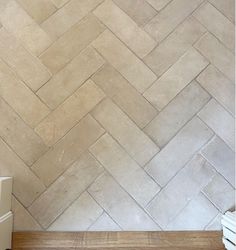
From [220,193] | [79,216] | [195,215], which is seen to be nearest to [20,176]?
[79,216]

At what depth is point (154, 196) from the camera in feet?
4.49

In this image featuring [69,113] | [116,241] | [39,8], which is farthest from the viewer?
[39,8]

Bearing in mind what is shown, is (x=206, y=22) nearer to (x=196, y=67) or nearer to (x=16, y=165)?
(x=196, y=67)

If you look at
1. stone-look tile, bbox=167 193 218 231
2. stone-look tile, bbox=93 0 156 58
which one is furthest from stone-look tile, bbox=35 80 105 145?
stone-look tile, bbox=167 193 218 231

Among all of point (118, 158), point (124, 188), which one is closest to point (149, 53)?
point (118, 158)

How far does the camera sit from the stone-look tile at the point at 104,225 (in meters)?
1.34

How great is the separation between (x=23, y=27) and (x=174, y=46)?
742 mm

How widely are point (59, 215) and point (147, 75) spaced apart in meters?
0.75

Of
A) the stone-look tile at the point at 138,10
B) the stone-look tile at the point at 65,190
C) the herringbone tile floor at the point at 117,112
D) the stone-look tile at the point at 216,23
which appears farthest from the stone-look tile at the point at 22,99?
the stone-look tile at the point at 216,23

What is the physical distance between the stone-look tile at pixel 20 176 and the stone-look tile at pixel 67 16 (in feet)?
1.95

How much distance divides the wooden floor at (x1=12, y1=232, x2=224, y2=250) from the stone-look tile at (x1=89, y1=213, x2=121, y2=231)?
2 centimetres

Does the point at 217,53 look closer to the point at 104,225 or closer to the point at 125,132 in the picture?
the point at 125,132

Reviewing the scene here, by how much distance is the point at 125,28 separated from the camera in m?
1.53

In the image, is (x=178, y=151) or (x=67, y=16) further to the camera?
(x=67, y=16)
